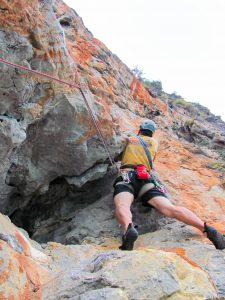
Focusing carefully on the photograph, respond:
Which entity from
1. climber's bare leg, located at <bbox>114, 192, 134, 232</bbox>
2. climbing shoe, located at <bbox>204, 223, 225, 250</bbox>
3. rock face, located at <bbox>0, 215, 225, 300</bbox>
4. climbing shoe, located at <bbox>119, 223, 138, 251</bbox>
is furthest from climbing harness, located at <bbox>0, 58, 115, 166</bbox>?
climbing shoe, located at <bbox>204, 223, 225, 250</bbox>

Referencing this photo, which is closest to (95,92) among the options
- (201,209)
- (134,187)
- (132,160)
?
(132,160)

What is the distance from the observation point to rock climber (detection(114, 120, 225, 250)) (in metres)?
5.12

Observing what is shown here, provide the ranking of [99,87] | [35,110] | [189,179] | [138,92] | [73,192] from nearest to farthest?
[35,110] → [73,192] → [189,179] → [99,87] → [138,92]

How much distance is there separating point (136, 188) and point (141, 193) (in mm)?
114

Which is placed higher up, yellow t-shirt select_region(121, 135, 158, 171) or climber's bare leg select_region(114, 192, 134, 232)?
yellow t-shirt select_region(121, 135, 158, 171)

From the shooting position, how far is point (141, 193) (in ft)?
20.8

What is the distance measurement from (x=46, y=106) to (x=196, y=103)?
1385cm

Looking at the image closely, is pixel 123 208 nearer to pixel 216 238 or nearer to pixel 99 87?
pixel 216 238

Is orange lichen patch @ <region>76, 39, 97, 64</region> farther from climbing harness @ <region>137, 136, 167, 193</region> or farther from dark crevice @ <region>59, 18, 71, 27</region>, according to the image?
climbing harness @ <region>137, 136, 167, 193</region>

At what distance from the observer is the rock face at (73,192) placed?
3678 mm

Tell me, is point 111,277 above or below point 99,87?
below

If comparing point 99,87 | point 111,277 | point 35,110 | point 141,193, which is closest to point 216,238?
point 141,193

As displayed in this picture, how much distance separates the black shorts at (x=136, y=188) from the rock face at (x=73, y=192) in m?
0.37

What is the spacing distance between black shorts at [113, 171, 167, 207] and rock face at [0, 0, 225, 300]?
0.37 metres
